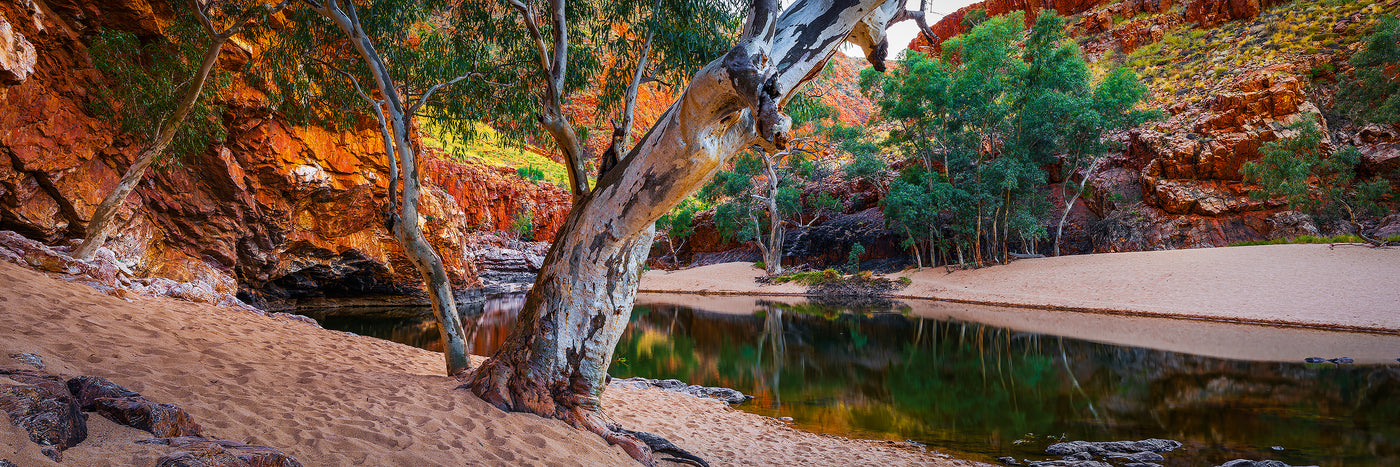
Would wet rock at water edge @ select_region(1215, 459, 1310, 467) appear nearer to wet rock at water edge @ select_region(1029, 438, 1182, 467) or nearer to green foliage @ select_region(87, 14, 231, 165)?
wet rock at water edge @ select_region(1029, 438, 1182, 467)

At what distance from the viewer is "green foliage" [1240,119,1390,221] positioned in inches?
643

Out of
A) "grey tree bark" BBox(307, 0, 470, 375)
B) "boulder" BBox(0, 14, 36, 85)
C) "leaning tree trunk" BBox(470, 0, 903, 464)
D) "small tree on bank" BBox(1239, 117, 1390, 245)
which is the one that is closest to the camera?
"leaning tree trunk" BBox(470, 0, 903, 464)

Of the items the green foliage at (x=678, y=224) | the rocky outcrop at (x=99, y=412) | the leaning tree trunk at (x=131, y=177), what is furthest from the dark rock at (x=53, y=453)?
the green foliage at (x=678, y=224)

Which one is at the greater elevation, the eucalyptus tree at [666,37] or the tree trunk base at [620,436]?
the eucalyptus tree at [666,37]

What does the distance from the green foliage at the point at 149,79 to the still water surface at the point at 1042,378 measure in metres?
4.46

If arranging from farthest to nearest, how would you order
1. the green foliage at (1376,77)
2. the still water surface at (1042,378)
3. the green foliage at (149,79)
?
1. the green foliage at (1376,77)
2. the green foliage at (149,79)
3. the still water surface at (1042,378)

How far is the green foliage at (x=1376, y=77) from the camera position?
17.3 m

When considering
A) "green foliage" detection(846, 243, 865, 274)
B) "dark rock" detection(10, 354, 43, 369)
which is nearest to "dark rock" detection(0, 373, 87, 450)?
"dark rock" detection(10, 354, 43, 369)

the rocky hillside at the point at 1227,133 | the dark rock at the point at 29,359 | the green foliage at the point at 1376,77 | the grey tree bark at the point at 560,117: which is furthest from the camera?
the rocky hillside at the point at 1227,133

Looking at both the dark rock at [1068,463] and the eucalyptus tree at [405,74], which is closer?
the dark rock at [1068,463]

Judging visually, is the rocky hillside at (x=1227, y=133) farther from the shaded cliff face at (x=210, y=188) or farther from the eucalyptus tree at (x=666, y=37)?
the shaded cliff face at (x=210, y=188)

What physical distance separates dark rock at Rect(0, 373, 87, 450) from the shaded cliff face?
7.41 m

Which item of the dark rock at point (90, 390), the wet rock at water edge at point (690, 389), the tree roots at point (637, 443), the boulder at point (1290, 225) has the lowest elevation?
the wet rock at water edge at point (690, 389)

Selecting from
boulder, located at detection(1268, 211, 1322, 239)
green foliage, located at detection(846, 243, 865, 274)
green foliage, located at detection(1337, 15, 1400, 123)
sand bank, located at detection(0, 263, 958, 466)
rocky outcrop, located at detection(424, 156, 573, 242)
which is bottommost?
sand bank, located at detection(0, 263, 958, 466)
